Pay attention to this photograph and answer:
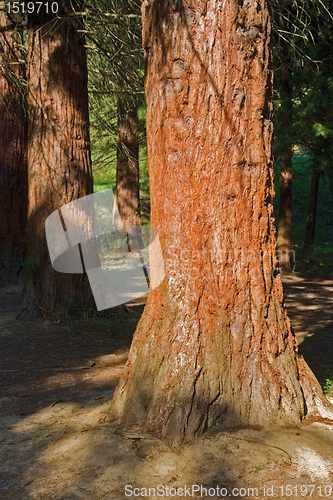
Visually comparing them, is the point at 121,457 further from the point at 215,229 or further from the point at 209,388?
the point at 215,229

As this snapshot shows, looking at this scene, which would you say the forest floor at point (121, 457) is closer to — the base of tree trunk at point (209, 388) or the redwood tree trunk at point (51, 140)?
the base of tree trunk at point (209, 388)

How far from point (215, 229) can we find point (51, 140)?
159 inches

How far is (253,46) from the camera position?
10.1 feet

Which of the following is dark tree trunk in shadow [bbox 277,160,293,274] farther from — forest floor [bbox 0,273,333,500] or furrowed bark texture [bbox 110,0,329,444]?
furrowed bark texture [bbox 110,0,329,444]

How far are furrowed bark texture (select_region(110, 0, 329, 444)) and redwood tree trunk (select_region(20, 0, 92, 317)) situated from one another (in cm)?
348

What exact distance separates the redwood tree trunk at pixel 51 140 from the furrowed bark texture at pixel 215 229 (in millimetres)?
3481

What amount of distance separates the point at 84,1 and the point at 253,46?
14.5 feet

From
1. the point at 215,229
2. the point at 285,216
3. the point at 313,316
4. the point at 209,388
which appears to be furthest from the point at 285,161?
the point at 209,388

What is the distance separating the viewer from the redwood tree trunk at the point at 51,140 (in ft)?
20.9

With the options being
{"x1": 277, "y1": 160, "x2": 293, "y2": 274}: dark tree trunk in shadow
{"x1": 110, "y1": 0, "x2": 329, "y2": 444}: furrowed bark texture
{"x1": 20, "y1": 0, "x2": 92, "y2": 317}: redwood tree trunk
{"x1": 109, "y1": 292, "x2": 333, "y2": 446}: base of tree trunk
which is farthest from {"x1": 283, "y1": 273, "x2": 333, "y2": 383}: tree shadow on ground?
{"x1": 20, "y1": 0, "x2": 92, "y2": 317}: redwood tree trunk

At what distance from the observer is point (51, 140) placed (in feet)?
20.9

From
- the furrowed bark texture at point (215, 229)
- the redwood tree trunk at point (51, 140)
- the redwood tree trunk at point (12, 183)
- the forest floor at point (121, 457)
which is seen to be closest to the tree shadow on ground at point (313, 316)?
the forest floor at point (121, 457)

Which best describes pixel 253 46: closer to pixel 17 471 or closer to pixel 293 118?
pixel 17 471

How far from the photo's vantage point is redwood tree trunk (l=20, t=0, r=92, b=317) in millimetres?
6359
